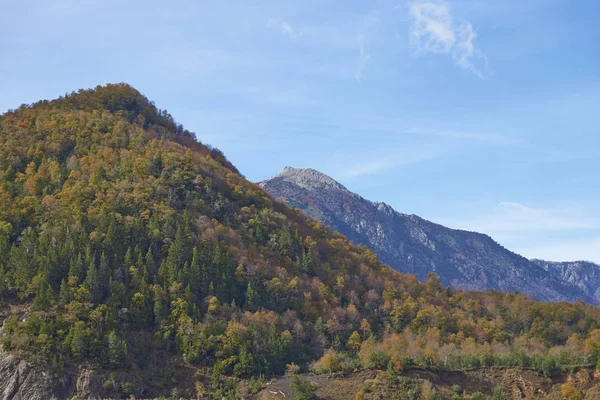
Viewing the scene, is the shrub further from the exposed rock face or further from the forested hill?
the exposed rock face

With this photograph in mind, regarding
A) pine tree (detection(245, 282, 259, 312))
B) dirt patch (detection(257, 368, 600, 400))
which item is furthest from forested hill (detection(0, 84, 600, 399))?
dirt patch (detection(257, 368, 600, 400))

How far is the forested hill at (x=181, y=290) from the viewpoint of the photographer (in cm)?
11469

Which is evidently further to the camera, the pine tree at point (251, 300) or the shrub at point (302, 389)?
the pine tree at point (251, 300)

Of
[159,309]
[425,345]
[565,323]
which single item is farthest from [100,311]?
[565,323]

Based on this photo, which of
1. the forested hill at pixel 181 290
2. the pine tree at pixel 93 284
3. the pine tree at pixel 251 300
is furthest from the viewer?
the pine tree at pixel 251 300

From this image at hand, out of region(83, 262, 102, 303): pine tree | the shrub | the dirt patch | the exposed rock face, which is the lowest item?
the exposed rock face

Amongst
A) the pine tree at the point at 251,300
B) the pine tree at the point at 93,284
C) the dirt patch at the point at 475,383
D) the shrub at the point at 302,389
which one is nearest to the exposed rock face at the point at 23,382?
the pine tree at the point at 93,284

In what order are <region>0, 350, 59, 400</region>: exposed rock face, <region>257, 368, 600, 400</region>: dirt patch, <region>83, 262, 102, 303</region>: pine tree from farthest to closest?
<region>83, 262, 102, 303</region>: pine tree → <region>257, 368, 600, 400</region>: dirt patch → <region>0, 350, 59, 400</region>: exposed rock face

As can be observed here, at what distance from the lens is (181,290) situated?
132 metres

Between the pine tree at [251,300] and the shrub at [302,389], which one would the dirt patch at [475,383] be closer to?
the shrub at [302,389]

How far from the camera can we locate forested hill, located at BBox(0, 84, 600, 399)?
115 metres

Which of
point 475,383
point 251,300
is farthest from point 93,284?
point 475,383

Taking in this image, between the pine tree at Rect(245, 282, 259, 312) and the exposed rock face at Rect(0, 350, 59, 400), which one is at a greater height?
the pine tree at Rect(245, 282, 259, 312)

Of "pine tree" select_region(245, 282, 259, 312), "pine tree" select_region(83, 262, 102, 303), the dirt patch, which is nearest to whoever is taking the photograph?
the dirt patch
